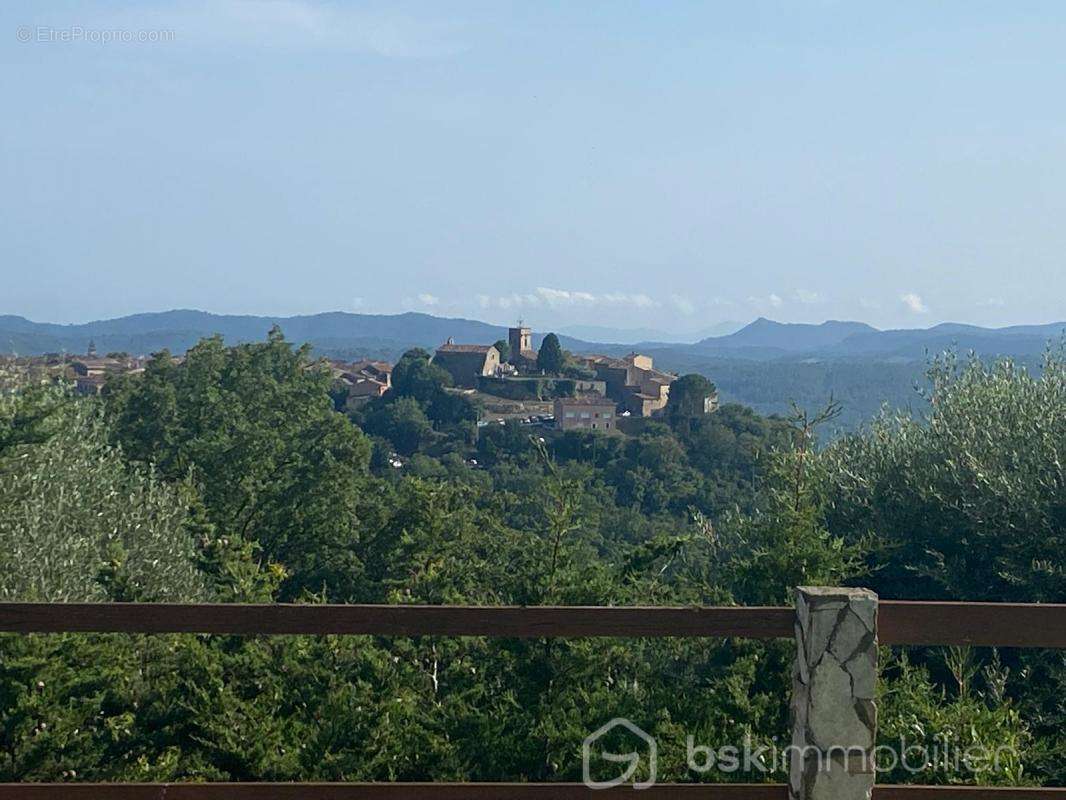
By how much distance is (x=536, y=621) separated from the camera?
3.25m

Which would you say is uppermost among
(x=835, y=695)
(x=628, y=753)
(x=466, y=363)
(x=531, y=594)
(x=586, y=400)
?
(x=835, y=695)

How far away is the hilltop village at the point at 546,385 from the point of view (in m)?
105

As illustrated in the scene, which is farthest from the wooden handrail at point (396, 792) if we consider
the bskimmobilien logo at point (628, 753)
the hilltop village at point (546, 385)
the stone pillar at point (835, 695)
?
the hilltop village at point (546, 385)

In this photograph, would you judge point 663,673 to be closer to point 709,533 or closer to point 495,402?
point 709,533

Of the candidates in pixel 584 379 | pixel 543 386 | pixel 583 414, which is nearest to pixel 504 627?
pixel 583 414

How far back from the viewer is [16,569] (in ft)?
43.5

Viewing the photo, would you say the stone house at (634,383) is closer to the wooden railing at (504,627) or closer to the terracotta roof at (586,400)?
the terracotta roof at (586,400)

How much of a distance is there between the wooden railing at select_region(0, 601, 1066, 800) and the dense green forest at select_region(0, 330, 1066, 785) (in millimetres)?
1955

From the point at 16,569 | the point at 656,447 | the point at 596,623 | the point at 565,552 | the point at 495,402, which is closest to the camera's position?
the point at 596,623

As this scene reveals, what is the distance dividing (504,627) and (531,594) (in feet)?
13.7

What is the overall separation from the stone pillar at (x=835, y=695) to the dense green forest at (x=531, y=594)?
2015 mm

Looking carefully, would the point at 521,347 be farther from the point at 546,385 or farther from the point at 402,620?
the point at 402,620

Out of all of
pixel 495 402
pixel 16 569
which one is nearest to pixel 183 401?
pixel 16 569

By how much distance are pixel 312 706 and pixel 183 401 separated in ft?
84.2
